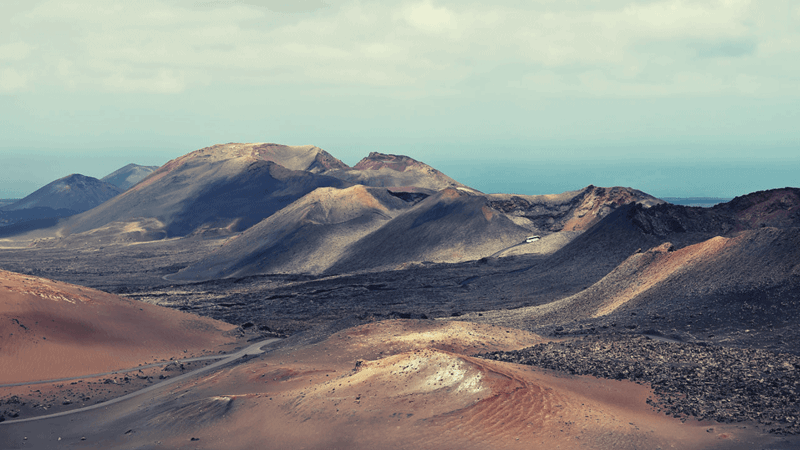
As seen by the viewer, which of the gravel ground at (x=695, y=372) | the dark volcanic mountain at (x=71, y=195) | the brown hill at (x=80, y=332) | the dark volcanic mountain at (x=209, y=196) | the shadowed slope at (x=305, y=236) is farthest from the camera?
the dark volcanic mountain at (x=71, y=195)

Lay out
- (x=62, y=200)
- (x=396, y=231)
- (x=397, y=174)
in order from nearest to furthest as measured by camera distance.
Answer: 1. (x=396, y=231)
2. (x=397, y=174)
3. (x=62, y=200)

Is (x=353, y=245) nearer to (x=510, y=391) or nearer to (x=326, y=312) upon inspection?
(x=326, y=312)

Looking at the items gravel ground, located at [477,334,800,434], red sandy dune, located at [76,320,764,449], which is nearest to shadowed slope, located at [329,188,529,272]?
gravel ground, located at [477,334,800,434]

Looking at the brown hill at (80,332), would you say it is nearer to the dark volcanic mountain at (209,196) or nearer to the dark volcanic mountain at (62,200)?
the dark volcanic mountain at (209,196)


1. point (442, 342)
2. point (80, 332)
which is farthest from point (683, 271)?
point (80, 332)

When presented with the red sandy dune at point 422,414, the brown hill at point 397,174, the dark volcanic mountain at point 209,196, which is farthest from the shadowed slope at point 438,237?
the brown hill at point 397,174

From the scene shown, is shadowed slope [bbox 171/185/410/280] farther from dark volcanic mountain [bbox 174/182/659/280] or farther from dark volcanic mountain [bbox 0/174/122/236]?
dark volcanic mountain [bbox 0/174/122/236]

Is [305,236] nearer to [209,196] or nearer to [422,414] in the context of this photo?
[209,196]
